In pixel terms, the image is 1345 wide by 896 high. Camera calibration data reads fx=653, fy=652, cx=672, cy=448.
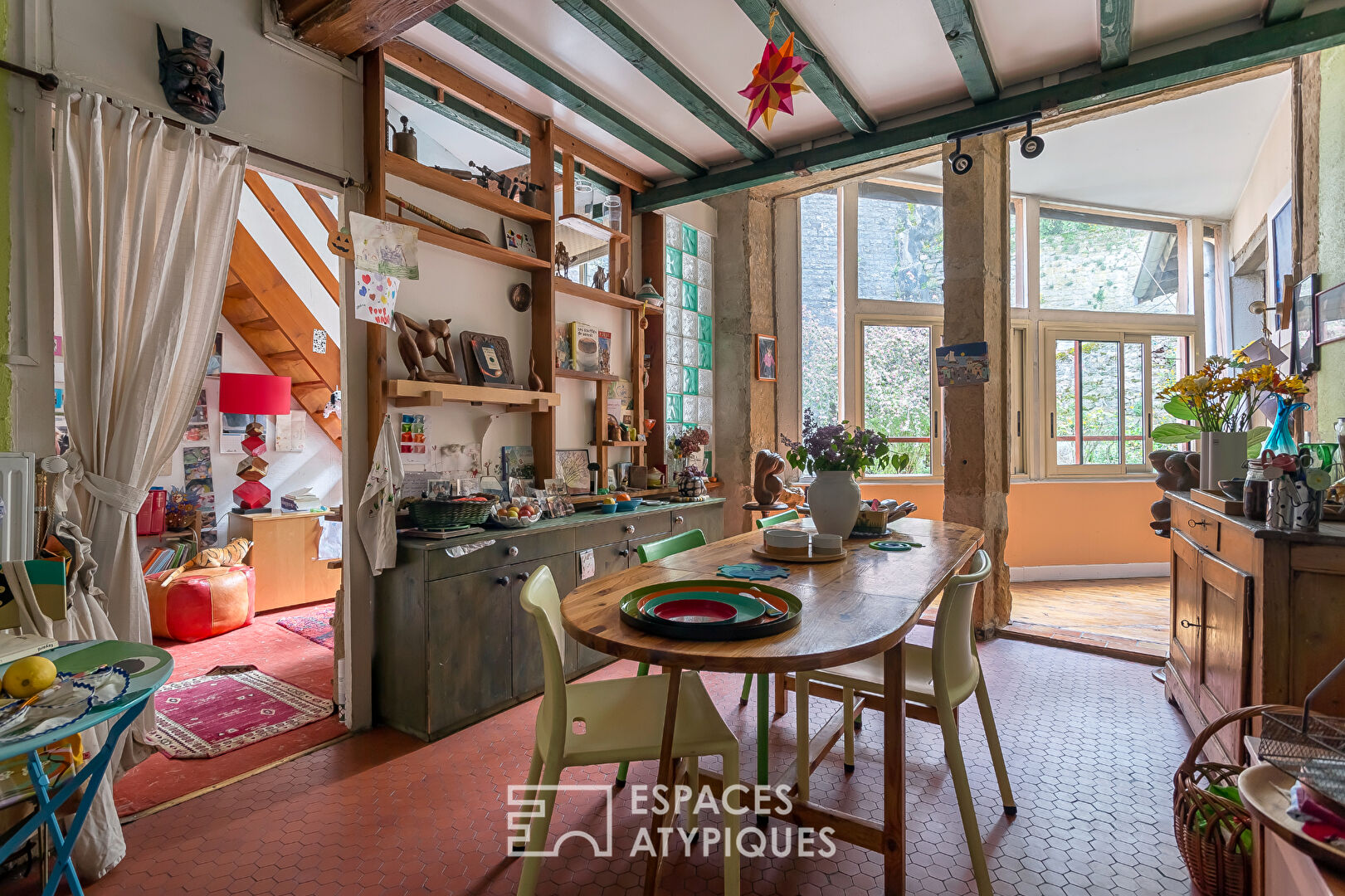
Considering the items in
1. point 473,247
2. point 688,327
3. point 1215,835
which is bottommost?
point 1215,835

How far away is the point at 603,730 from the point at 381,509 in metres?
1.51

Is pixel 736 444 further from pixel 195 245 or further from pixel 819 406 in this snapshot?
pixel 195 245

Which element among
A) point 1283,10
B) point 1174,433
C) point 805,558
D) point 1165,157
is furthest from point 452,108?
point 1165,157

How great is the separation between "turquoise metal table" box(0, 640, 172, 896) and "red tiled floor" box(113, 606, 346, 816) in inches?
30.1

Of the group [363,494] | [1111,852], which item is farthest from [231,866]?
[1111,852]

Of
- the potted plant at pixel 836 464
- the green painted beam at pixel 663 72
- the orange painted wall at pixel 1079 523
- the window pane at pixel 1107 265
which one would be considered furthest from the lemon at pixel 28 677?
the window pane at pixel 1107 265

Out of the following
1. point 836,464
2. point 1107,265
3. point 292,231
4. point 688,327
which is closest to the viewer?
point 836,464

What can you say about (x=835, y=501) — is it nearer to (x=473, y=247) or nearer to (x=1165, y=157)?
(x=473, y=247)

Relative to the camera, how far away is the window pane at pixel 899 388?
546 centimetres

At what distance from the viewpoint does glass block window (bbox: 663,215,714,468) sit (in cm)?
462

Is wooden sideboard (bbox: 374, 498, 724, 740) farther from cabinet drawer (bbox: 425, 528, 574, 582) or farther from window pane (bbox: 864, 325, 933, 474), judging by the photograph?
window pane (bbox: 864, 325, 933, 474)

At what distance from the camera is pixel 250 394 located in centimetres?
465

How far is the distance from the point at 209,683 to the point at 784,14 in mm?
4188

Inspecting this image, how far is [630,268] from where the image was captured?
14.6 ft
